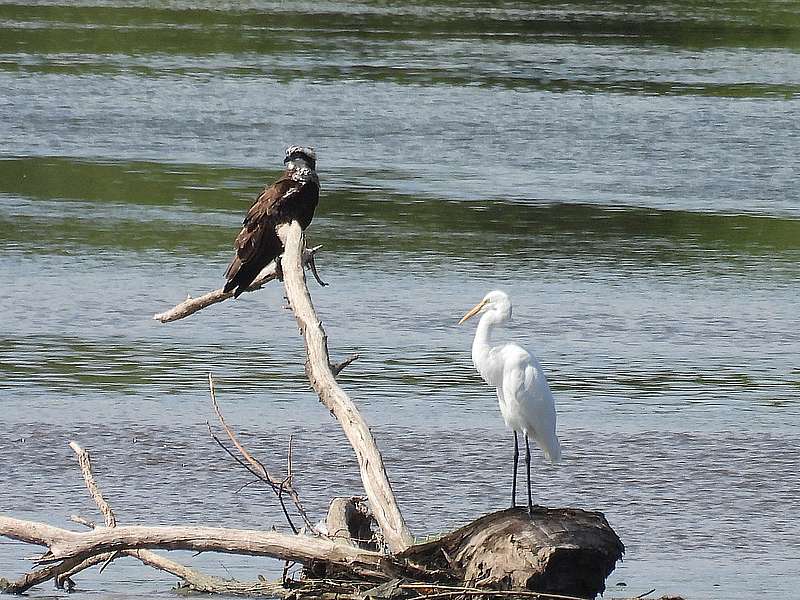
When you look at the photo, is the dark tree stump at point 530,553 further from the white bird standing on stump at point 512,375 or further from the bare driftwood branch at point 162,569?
the bare driftwood branch at point 162,569

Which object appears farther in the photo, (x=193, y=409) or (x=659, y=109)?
(x=659, y=109)

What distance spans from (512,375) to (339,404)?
67cm

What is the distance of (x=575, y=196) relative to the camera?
15.3 m

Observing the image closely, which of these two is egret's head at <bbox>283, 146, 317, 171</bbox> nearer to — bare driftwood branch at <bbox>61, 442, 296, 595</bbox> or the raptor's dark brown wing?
the raptor's dark brown wing

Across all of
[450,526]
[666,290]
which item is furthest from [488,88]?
[450,526]

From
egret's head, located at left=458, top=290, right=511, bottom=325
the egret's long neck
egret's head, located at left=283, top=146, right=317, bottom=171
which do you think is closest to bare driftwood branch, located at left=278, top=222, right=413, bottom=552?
the egret's long neck

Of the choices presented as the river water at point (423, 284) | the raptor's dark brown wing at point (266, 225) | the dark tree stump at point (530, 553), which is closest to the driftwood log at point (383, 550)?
the dark tree stump at point (530, 553)

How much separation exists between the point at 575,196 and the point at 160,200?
3542mm

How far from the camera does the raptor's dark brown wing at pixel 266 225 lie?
305 inches

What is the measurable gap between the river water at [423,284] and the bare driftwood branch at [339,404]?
85 cm

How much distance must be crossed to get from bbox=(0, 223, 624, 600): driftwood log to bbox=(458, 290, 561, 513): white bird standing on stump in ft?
1.25

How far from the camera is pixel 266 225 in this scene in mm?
7836

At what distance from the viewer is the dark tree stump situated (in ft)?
18.9

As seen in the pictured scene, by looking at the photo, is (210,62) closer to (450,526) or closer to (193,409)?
(193,409)
